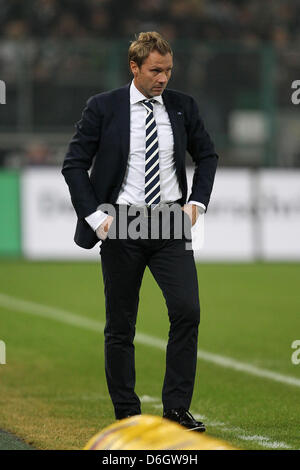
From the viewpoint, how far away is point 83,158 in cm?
573

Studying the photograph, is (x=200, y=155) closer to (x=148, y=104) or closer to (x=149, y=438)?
(x=148, y=104)

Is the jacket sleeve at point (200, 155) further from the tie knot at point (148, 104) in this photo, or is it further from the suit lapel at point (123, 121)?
the suit lapel at point (123, 121)

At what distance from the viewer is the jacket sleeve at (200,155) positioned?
5.85m

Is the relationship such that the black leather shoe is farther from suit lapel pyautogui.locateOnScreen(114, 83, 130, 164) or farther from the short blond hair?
the short blond hair

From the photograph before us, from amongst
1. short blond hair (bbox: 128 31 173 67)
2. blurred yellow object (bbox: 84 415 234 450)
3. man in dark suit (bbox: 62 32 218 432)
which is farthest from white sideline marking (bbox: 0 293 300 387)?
blurred yellow object (bbox: 84 415 234 450)

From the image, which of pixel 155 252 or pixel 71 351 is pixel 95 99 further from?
pixel 71 351

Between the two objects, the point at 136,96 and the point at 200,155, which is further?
the point at 200,155

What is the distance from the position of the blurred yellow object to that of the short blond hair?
1966 mm

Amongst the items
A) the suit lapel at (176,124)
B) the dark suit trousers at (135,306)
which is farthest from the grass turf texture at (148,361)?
the suit lapel at (176,124)

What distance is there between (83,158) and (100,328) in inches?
203

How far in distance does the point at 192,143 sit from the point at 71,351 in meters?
3.78

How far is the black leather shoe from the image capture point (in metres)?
5.74

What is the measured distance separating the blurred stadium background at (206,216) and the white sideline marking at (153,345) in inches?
1.4

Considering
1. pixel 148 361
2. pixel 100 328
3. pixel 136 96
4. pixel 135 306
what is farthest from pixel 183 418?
pixel 100 328
